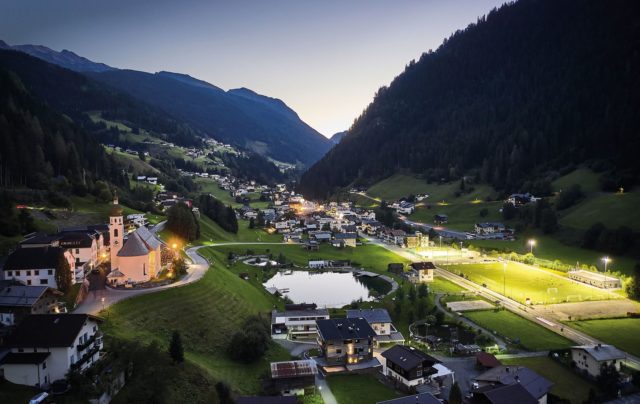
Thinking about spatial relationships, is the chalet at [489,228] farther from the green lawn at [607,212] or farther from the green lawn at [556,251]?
the green lawn at [607,212]

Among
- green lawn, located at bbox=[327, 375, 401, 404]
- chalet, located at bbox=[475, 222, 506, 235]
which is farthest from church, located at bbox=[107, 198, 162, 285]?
chalet, located at bbox=[475, 222, 506, 235]

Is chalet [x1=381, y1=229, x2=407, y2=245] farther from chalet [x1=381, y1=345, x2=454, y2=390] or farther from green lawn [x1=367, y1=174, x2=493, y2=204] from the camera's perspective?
chalet [x1=381, y1=345, x2=454, y2=390]

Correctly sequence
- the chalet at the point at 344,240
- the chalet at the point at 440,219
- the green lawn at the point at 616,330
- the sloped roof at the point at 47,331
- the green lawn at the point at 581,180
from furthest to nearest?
1. the chalet at the point at 440,219
2. the green lawn at the point at 581,180
3. the chalet at the point at 344,240
4. the green lawn at the point at 616,330
5. the sloped roof at the point at 47,331

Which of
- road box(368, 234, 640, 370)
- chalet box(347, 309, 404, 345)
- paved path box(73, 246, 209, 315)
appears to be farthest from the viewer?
chalet box(347, 309, 404, 345)

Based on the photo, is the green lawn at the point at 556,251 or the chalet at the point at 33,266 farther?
the green lawn at the point at 556,251

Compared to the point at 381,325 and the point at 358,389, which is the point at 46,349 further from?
the point at 381,325

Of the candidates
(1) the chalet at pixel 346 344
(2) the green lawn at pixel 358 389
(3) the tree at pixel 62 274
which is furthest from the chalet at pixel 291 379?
(3) the tree at pixel 62 274

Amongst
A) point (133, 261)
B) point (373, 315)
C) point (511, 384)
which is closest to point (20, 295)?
point (133, 261)
